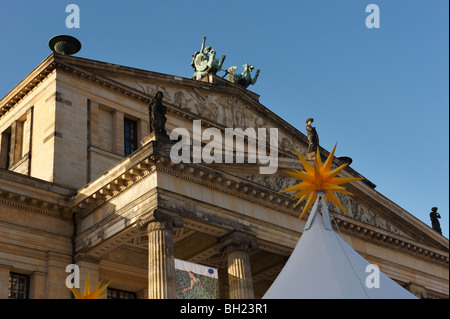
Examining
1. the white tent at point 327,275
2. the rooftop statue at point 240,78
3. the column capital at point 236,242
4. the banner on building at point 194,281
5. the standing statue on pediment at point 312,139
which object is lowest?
the white tent at point 327,275

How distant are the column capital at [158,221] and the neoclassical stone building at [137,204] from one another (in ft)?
0.14

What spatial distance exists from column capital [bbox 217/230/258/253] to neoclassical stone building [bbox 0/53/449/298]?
0.15 feet

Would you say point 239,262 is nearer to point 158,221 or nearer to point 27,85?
point 158,221

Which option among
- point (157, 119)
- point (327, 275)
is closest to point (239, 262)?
point (157, 119)

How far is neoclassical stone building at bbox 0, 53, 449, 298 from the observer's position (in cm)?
2317

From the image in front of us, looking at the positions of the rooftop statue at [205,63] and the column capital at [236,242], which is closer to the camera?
the column capital at [236,242]

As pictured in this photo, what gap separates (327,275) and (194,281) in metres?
7.90

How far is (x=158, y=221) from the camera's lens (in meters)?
22.1

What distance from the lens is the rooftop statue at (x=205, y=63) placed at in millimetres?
34875

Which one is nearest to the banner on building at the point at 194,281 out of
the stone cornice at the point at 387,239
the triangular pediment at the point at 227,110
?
the triangular pediment at the point at 227,110

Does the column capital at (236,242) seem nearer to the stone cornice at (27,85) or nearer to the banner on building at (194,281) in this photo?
the banner on building at (194,281)
